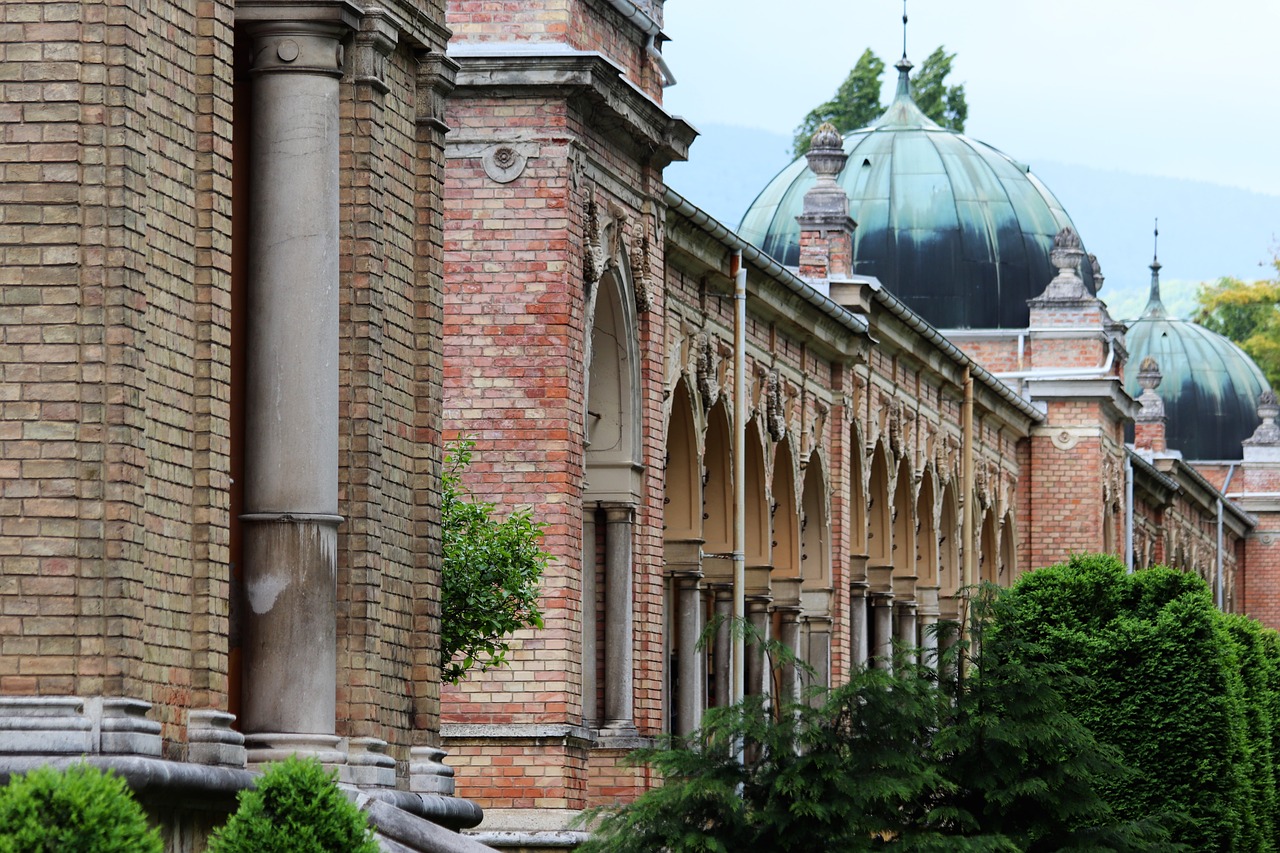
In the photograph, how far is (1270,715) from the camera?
3031cm

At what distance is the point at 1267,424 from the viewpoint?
65.1 metres

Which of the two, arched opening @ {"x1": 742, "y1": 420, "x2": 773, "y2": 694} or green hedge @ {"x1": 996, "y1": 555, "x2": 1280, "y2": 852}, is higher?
arched opening @ {"x1": 742, "y1": 420, "x2": 773, "y2": 694}

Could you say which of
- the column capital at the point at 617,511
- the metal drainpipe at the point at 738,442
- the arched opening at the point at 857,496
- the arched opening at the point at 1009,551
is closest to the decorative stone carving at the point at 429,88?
the column capital at the point at 617,511

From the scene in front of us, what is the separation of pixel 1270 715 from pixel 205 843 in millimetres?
21360

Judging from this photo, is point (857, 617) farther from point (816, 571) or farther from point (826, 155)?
point (826, 155)

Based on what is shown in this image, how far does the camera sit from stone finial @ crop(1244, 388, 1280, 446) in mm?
65062

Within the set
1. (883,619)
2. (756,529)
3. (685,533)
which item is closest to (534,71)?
(685,533)

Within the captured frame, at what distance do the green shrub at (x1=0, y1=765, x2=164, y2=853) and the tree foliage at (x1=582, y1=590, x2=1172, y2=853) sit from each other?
21.9 ft

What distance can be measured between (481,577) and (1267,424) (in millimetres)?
50381

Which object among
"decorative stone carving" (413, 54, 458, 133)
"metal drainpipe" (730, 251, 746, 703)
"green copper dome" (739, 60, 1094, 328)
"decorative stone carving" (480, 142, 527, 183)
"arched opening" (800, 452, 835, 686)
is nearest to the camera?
"decorative stone carving" (413, 54, 458, 133)

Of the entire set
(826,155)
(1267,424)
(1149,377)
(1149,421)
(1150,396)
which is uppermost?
(826,155)

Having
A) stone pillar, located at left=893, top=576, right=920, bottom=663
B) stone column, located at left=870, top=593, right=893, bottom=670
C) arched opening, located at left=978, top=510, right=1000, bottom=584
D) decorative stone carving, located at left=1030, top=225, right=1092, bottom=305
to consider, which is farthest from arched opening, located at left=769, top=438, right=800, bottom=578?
decorative stone carving, located at left=1030, top=225, right=1092, bottom=305

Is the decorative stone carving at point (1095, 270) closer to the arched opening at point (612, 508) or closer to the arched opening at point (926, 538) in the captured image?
the arched opening at point (926, 538)

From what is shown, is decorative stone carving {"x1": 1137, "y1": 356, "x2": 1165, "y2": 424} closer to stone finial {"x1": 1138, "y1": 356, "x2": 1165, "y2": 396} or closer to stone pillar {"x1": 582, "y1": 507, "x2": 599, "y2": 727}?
stone finial {"x1": 1138, "y1": 356, "x2": 1165, "y2": 396}
